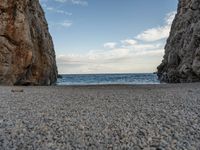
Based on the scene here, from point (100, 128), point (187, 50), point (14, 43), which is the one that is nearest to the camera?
point (100, 128)

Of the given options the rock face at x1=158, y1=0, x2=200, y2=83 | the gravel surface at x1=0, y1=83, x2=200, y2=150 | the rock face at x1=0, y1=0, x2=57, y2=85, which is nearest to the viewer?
the gravel surface at x1=0, y1=83, x2=200, y2=150

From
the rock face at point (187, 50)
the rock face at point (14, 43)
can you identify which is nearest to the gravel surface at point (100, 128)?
the rock face at point (14, 43)

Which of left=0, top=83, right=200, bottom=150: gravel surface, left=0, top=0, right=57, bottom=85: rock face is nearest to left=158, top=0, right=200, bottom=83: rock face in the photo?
left=0, top=0, right=57, bottom=85: rock face

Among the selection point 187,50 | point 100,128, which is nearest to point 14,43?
point 187,50

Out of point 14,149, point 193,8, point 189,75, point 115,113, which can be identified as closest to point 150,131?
point 115,113

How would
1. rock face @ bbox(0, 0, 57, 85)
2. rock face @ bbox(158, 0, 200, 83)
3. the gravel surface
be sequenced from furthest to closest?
rock face @ bbox(158, 0, 200, 83)
rock face @ bbox(0, 0, 57, 85)
the gravel surface

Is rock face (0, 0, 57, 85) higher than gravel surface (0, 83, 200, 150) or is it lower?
higher

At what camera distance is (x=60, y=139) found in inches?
278

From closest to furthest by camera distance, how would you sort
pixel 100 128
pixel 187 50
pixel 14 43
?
pixel 100 128
pixel 14 43
pixel 187 50

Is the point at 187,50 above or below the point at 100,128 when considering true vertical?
above

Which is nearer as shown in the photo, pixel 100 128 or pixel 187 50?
pixel 100 128

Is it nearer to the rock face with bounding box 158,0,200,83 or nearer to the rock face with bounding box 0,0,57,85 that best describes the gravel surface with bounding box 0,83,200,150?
the rock face with bounding box 0,0,57,85

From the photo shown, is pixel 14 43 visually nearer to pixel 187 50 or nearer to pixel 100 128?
pixel 187 50

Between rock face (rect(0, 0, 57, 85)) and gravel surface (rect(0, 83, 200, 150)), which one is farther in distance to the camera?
rock face (rect(0, 0, 57, 85))
